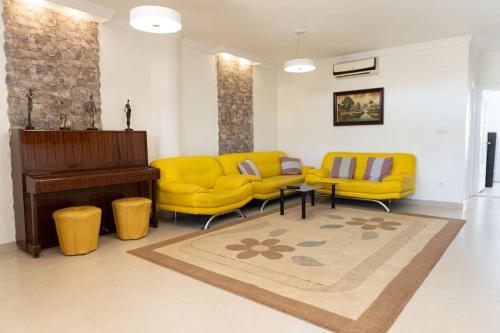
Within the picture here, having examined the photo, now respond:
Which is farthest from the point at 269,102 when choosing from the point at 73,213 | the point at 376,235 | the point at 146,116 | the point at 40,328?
the point at 40,328

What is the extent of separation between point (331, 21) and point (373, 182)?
101 inches

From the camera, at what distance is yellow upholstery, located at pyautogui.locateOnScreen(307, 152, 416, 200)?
5172 mm

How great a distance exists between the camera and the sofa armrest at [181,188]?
4.30 metres

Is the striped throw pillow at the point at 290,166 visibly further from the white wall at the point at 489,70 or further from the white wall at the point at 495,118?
the white wall at the point at 495,118

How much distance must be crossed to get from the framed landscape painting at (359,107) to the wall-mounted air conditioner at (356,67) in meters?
0.35

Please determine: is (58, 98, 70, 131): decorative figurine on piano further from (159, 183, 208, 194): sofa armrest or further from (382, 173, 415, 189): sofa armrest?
(382, 173, 415, 189): sofa armrest

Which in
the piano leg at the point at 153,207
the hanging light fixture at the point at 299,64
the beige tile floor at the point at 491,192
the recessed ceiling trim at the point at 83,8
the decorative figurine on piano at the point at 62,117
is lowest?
the beige tile floor at the point at 491,192

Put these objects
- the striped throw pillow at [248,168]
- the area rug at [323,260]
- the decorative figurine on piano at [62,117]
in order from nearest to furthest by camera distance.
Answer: the area rug at [323,260], the decorative figurine on piano at [62,117], the striped throw pillow at [248,168]

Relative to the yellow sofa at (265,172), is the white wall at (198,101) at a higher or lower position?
higher

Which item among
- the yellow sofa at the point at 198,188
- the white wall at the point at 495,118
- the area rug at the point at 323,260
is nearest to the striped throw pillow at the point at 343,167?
the area rug at the point at 323,260

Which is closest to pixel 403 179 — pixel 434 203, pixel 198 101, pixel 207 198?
pixel 434 203

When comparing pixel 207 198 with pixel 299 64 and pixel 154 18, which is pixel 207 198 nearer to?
pixel 154 18

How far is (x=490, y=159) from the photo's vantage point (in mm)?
8086

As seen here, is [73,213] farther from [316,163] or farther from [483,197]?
[483,197]
